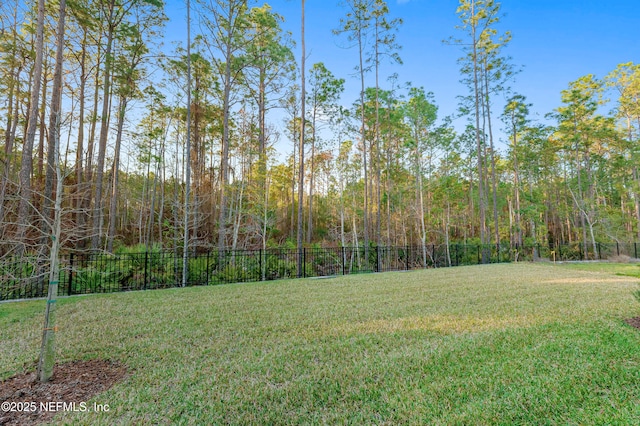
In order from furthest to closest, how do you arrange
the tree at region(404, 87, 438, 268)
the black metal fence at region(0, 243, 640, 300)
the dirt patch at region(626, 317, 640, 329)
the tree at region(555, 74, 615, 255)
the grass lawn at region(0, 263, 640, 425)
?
the tree at region(555, 74, 615, 255), the tree at region(404, 87, 438, 268), the black metal fence at region(0, 243, 640, 300), the dirt patch at region(626, 317, 640, 329), the grass lawn at region(0, 263, 640, 425)

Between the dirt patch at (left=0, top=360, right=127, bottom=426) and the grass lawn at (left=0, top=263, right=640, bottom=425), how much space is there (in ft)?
0.44

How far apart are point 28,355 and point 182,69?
43.9ft

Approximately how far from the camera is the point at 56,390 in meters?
2.20

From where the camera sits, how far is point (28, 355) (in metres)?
2.89

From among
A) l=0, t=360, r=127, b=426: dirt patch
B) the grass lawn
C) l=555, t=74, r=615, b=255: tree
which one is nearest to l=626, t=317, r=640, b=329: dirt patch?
the grass lawn

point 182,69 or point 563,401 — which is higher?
point 182,69

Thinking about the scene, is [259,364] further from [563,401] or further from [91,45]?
[91,45]

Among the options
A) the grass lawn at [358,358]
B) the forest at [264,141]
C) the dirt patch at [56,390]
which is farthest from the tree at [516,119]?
the dirt patch at [56,390]

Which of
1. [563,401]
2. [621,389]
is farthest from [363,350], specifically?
[621,389]

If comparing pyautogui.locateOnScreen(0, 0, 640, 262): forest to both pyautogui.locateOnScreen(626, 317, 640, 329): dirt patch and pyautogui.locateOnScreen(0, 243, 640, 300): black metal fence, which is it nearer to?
pyautogui.locateOnScreen(0, 243, 640, 300): black metal fence

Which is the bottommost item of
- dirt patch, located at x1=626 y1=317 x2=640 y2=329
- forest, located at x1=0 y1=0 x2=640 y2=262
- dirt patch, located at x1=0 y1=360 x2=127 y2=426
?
dirt patch, located at x1=0 y1=360 x2=127 y2=426

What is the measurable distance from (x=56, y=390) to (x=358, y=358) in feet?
8.21

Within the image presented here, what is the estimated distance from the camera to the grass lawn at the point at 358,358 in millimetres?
1834

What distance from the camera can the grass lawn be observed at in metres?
1.83
